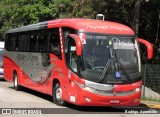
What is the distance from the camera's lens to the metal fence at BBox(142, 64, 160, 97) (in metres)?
18.5

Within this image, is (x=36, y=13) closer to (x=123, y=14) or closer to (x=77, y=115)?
(x=123, y=14)

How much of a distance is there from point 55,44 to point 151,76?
623 cm

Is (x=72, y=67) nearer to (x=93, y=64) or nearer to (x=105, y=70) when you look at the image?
(x=93, y=64)

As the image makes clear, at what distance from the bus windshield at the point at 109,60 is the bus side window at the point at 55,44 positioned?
5.10 ft

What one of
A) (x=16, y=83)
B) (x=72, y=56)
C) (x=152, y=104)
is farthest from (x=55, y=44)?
(x=16, y=83)

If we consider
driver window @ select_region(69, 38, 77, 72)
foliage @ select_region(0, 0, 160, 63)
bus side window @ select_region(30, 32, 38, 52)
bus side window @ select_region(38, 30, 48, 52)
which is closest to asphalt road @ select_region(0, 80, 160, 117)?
driver window @ select_region(69, 38, 77, 72)

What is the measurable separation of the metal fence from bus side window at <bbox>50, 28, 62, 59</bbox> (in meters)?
5.54

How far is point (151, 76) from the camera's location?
61.3 ft

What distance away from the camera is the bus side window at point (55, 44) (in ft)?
45.5

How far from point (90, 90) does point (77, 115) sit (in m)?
0.88

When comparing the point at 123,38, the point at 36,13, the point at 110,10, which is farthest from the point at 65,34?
the point at 36,13

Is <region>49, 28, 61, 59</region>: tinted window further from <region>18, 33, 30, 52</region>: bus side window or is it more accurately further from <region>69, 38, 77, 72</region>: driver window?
<region>18, 33, 30, 52</region>: bus side window

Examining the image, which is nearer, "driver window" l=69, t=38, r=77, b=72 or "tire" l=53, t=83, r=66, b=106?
"driver window" l=69, t=38, r=77, b=72

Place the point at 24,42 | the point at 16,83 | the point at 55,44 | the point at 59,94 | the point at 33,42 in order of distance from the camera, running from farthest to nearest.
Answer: the point at 16,83 → the point at 24,42 → the point at 33,42 → the point at 55,44 → the point at 59,94
